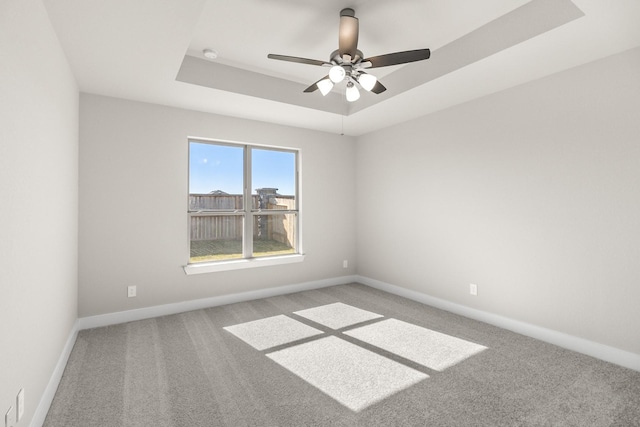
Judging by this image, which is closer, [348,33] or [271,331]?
[348,33]

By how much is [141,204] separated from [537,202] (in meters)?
4.10

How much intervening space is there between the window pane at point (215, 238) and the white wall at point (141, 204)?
0.64 ft

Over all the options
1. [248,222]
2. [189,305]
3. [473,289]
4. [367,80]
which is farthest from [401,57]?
[189,305]

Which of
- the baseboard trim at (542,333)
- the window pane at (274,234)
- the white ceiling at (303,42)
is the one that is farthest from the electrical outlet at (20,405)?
the baseboard trim at (542,333)

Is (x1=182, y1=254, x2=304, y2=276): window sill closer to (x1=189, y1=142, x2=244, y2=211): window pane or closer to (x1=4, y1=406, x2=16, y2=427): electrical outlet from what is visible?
(x1=189, y1=142, x2=244, y2=211): window pane

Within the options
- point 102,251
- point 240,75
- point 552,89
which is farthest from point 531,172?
point 102,251

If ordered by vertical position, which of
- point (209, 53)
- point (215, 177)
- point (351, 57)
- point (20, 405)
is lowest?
point (20, 405)

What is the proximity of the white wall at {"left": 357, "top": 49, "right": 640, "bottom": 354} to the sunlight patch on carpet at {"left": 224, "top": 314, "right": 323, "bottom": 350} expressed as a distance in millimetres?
1783

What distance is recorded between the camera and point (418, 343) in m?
2.79

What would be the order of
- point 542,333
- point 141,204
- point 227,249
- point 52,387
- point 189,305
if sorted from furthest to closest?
1. point 227,249
2. point 189,305
3. point 141,204
4. point 542,333
5. point 52,387

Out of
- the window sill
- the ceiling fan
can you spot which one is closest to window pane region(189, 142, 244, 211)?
the window sill

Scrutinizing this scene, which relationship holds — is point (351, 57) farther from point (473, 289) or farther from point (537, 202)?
point (473, 289)

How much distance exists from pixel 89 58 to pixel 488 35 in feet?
10.5

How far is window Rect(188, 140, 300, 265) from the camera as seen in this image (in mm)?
3889
